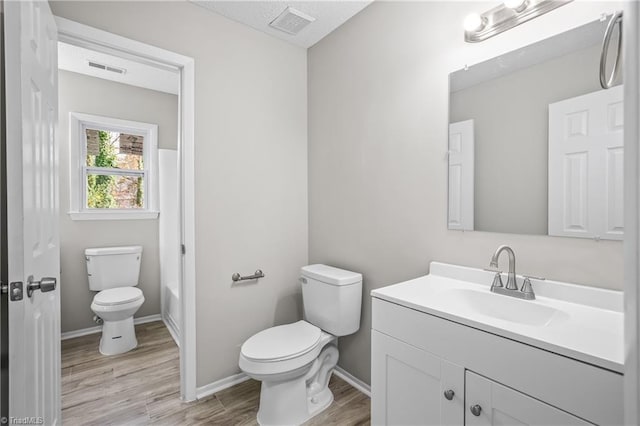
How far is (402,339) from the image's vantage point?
123 centimetres

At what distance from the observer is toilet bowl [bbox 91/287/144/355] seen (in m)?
2.48

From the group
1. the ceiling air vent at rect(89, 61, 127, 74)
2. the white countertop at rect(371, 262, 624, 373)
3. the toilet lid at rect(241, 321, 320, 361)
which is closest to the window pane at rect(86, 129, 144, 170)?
the ceiling air vent at rect(89, 61, 127, 74)

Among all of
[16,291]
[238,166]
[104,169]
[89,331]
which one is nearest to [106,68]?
[104,169]

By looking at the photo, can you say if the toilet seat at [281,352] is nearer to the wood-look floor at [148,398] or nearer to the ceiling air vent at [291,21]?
the wood-look floor at [148,398]

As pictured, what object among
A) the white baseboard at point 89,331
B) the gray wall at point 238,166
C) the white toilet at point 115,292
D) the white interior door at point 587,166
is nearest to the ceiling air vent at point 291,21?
the gray wall at point 238,166

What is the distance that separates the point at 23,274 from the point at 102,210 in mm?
2342

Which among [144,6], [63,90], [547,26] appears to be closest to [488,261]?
[547,26]

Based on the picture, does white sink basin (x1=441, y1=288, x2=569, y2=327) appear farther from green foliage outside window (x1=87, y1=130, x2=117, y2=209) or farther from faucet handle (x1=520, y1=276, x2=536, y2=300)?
green foliage outside window (x1=87, y1=130, x2=117, y2=209)

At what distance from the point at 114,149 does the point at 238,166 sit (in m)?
1.84

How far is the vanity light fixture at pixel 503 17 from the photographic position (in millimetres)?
1229

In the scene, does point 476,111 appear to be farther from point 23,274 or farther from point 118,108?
point 118,108

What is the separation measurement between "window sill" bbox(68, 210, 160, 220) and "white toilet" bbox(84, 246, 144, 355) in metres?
0.29

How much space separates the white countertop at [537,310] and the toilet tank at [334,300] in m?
0.50

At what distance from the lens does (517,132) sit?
133 cm
